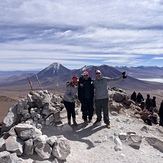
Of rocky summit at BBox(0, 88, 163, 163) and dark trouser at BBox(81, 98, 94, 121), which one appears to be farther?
dark trouser at BBox(81, 98, 94, 121)

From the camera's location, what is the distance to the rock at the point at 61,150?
880 cm

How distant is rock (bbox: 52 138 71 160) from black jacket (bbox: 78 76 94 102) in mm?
2636

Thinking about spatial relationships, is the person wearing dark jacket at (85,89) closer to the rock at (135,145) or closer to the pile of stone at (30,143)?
the pile of stone at (30,143)

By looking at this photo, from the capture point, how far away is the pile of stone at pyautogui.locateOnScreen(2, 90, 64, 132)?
12.0 m

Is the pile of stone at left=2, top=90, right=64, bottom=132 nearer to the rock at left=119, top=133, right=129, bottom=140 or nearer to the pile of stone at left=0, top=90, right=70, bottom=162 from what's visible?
the pile of stone at left=0, top=90, right=70, bottom=162

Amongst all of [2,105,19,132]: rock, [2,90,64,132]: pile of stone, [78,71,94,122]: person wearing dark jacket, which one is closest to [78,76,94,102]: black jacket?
[78,71,94,122]: person wearing dark jacket

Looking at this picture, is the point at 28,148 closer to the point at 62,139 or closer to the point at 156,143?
the point at 62,139

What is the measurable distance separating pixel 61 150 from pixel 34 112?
12.4 feet

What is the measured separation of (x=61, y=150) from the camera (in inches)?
352

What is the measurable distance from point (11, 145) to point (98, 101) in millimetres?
4398

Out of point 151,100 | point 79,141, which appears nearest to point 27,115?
point 79,141

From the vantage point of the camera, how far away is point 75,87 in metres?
11.3

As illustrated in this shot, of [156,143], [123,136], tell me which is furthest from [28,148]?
[156,143]

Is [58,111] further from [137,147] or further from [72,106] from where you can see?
[137,147]
